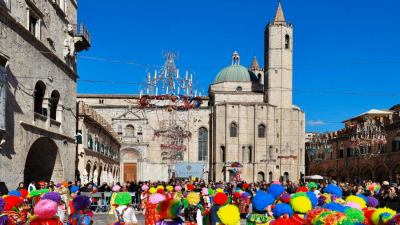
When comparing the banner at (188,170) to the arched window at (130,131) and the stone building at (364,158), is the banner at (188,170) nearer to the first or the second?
the stone building at (364,158)

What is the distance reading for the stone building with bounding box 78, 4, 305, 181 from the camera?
7112 centimetres

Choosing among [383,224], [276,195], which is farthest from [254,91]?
[383,224]

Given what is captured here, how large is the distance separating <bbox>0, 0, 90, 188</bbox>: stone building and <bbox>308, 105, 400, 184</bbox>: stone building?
93.8 feet

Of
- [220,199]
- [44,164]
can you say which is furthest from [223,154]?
[220,199]

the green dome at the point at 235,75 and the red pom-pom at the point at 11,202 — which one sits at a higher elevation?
the green dome at the point at 235,75

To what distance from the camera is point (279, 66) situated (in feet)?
237

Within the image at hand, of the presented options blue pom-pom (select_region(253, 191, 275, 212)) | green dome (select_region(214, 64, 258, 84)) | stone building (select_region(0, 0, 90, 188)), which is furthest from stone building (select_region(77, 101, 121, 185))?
green dome (select_region(214, 64, 258, 84))

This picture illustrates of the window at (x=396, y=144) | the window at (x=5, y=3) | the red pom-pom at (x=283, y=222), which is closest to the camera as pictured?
the red pom-pom at (x=283, y=222)

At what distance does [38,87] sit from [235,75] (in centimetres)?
5905

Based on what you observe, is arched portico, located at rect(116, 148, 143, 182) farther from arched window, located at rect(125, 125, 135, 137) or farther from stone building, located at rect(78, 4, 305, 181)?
arched window, located at rect(125, 125, 135, 137)

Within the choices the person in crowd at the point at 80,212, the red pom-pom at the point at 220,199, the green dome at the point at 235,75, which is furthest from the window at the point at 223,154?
the person in crowd at the point at 80,212

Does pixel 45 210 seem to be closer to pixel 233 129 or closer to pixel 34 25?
pixel 34 25

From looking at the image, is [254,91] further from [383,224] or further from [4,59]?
[383,224]

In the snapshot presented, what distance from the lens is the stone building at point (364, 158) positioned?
168ft
